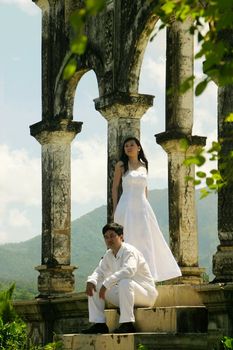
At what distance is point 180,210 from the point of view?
1370 centimetres

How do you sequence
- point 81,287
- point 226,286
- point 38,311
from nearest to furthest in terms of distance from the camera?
point 226,286, point 38,311, point 81,287

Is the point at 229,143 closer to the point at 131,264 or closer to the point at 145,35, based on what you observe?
the point at 131,264

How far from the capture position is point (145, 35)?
1380 cm

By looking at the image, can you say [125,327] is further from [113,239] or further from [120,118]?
[120,118]

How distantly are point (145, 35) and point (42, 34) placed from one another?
3.47 m

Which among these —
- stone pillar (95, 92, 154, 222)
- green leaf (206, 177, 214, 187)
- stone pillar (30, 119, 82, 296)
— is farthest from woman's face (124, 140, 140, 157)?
green leaf (206, 177, 214, 187)

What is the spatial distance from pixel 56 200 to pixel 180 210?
9.74ft

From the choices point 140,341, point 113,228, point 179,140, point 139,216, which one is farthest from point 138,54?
point 140,341

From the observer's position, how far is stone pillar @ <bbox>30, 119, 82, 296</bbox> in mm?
15672

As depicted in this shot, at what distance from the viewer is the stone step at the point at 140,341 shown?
33.4 feet

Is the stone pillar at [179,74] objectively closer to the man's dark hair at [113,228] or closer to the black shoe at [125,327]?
the man's dark hair at [113,228]

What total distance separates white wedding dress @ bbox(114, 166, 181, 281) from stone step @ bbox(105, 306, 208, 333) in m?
0.91

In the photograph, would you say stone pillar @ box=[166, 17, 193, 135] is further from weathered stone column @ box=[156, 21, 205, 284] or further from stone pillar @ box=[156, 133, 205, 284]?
stone pillar @ box=[156, 133, 205, 284]

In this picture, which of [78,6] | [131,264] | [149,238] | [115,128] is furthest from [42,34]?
[131,264]
